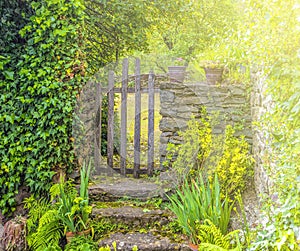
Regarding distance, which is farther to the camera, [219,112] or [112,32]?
[112,32]

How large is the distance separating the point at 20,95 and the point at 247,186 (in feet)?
8.80

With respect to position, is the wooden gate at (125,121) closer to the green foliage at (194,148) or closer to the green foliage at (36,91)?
the green foliage at (194,148)

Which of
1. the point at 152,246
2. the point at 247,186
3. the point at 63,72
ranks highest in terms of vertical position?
the point at 63,72

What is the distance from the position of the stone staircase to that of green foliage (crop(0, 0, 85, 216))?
680mm

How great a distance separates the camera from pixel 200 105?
431 cm

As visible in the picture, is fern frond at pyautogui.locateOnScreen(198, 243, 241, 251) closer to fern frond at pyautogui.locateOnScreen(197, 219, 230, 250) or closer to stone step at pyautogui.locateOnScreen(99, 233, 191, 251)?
fern frond at pyautogui.locateOnScreen(197, 219, 230, 250)

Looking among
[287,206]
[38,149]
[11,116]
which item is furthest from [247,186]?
[11,116]

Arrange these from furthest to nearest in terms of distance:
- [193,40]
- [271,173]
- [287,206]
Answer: [193,40]
[271,173]
[287,206]

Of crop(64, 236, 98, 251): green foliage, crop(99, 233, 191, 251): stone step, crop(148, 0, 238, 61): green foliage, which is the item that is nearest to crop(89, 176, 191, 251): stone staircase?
crop(99, 233, 191, 251): stone step

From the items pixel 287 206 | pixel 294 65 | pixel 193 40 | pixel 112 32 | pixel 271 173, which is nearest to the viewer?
pixel 287 206

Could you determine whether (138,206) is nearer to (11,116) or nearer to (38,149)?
(38,149)

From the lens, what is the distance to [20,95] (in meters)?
3.92

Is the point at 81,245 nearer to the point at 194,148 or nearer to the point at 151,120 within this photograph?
the point at 194,148

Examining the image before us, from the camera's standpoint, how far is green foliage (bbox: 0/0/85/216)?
3.85 m
